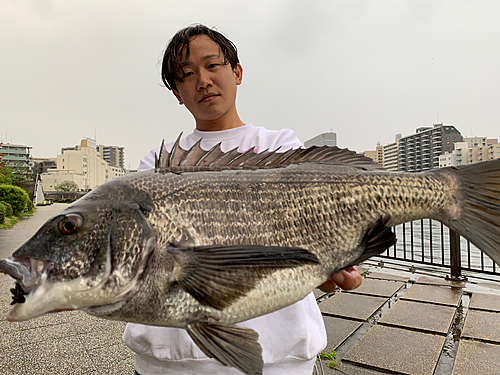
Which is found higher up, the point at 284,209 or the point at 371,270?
the point at 284,209

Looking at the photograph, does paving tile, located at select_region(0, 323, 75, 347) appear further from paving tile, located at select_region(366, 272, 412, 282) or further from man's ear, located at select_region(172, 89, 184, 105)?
paving tile, located at select_region(366, 272, 412, 282)

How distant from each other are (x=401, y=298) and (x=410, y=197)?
4.55 metres

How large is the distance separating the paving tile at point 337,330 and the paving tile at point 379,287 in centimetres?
129

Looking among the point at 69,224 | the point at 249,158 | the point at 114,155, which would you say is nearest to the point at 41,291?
the point at 69,224

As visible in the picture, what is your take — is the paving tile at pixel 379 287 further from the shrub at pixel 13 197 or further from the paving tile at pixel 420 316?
the shrub at pixel 13 197

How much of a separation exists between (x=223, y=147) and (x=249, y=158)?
61cm

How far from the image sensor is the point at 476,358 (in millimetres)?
3518

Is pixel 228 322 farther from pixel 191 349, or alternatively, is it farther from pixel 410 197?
pixel 410 197

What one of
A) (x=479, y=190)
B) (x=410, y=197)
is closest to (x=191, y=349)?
(x=410, y=197)

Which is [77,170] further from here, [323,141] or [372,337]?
[323,141]

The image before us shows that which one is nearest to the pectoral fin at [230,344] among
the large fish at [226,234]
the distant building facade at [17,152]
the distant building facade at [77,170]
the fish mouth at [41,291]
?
the large fish at [226,234]

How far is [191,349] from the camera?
1698 mm

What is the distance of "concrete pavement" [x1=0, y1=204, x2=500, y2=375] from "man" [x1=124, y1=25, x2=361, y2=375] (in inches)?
40.8

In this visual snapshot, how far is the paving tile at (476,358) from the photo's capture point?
3.29 metres
